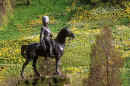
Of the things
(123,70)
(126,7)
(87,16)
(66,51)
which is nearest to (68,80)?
(123,70)

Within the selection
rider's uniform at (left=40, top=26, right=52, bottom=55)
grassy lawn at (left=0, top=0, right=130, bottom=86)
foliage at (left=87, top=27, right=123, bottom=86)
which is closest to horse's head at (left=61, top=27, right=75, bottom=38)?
rider's uniform at (left=40, top=26, right=52, bottom=55)

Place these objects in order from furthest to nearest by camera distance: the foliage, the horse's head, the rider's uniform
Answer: the foliage → the rider's uniform → the horse's head

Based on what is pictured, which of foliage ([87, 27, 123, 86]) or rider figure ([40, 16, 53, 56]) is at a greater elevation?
rider figure ([40, 16, 53, 56])

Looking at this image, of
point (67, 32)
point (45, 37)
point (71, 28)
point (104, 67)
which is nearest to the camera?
point (67, 32)

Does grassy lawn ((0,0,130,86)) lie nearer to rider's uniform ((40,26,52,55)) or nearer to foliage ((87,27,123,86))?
foliage ((87,27,123,86))

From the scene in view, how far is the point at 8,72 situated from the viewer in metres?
22.0

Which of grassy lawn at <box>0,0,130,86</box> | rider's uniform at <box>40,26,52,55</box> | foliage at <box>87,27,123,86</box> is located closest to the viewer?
rider's uniform at <box>40,26,52,55</box>

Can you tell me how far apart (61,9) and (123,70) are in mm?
14479

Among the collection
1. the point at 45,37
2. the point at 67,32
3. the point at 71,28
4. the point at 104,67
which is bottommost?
the point at 104,67

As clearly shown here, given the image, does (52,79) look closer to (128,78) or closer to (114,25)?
(128,78)

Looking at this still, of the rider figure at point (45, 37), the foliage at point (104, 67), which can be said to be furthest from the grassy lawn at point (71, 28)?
the rider figure at point (45, 37)

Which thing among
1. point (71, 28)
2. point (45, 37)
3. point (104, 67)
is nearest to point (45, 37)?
point (45, 37)

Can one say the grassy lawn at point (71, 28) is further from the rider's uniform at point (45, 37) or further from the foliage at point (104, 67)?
the rider's uniform at point (45, 37)

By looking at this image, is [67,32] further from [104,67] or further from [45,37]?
[104,67]
